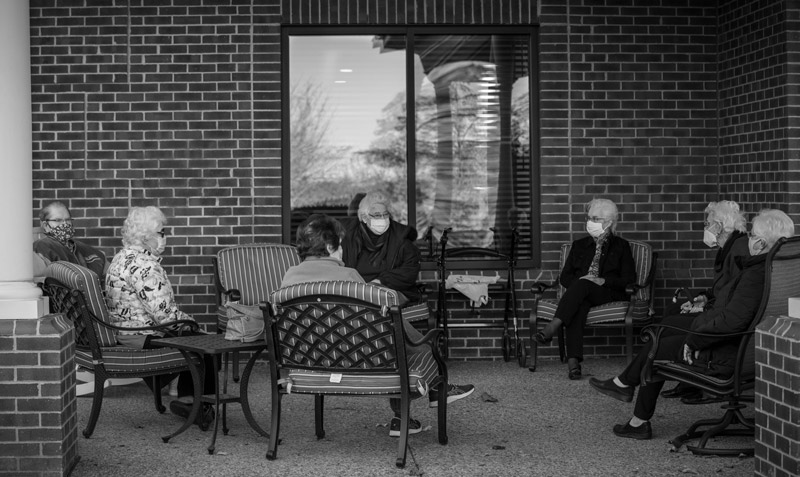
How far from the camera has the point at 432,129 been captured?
8.91 m

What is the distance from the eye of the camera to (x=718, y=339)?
5.34 metres

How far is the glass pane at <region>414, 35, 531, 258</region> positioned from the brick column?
14.4ft

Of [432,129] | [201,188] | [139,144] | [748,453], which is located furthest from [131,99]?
[748,453]

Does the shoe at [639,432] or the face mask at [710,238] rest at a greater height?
the face mask at [710,238]

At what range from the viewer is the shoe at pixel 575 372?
307 inches

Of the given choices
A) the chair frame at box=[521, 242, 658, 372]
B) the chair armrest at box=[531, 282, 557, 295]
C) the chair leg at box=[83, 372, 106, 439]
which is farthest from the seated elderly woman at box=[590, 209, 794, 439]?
the chair leg at box=[83, 372, 106, 439]

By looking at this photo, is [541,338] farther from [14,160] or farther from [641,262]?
[14,160]

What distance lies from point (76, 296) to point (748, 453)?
357 centimetres

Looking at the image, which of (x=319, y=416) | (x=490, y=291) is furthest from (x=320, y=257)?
(x=490, y=291)

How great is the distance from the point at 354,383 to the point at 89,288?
66.9 inches

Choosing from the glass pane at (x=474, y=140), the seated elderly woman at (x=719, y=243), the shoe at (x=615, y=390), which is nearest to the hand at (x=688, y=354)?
the shoe at (x=615, y=390)

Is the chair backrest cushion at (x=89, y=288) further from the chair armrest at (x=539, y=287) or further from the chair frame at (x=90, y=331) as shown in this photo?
the chair armrest at (x=539, y=287)

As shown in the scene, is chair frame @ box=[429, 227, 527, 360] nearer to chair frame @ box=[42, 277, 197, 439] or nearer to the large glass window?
the large glass window

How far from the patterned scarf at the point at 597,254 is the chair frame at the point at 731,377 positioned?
2.65 m
